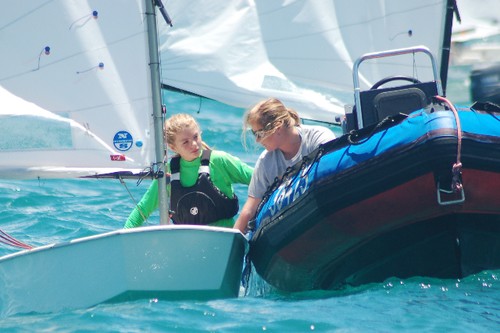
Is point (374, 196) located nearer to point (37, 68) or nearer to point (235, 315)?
point (235, 315)

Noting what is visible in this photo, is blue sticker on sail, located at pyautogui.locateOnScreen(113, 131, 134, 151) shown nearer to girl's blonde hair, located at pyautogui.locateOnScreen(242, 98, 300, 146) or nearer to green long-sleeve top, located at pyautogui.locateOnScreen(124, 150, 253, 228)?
green long-sleeve top, located at pyautogui.locateOnScreen(124, 150, 253, 228)

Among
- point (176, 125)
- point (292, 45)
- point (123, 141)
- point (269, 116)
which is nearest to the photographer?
point (269, 116)

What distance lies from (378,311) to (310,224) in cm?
43

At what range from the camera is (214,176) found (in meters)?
4.80

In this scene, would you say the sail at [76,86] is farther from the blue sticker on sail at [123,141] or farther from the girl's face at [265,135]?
the girl's face at [265,135]

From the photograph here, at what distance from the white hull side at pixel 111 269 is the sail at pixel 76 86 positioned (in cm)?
46

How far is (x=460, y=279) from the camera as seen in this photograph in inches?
166

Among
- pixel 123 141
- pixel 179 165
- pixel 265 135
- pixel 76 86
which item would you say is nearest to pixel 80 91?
pixel 76 86

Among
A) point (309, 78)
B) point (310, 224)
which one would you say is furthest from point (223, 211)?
point (309, 78)

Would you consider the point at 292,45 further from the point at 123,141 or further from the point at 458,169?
the point at 458,169

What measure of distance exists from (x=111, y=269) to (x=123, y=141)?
1.99 feet

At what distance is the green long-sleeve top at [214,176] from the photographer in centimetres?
480

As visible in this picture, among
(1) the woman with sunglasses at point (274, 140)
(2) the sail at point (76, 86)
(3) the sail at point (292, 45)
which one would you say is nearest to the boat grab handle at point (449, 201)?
(1) the woman with sunglasses at point (274, 140)

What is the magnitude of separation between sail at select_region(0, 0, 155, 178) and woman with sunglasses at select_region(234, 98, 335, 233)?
1.49 feet
